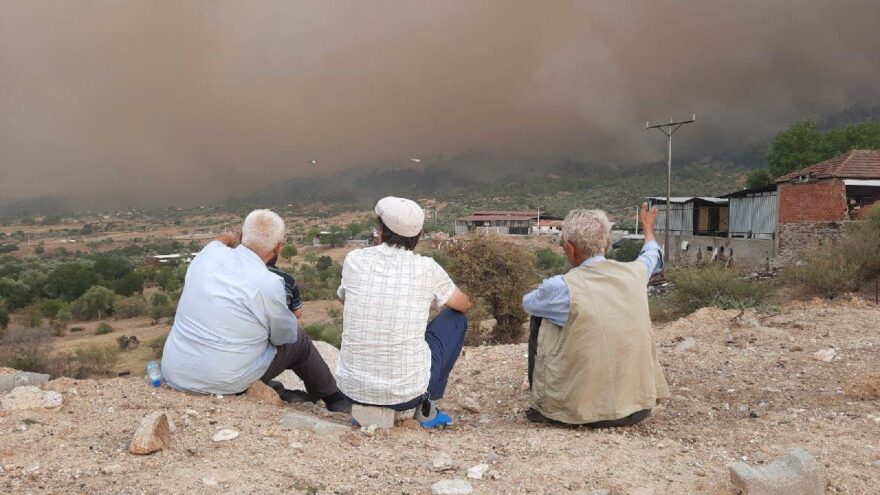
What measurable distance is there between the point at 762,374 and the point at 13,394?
5367mm

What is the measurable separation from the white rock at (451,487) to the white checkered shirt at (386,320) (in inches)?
30.4

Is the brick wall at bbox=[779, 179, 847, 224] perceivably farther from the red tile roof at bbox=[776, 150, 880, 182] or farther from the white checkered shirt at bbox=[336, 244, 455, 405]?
the white checkered shirt at bbox=[336, 244, 455, 405]

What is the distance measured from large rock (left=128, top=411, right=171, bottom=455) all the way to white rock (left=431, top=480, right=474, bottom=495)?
1356 millimetres

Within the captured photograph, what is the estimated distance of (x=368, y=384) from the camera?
3.36 meters

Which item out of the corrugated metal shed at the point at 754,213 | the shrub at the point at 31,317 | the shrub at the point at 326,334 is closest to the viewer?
the shrub at the point at 326,334

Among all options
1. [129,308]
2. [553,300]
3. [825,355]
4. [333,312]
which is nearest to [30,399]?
[553,300]

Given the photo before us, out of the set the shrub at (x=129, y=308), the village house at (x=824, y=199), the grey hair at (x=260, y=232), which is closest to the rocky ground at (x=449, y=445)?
the grey hair at (x=260, y=232)

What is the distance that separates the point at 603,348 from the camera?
3305mm

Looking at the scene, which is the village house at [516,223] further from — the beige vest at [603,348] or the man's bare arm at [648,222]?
the beige vest at [603,348]

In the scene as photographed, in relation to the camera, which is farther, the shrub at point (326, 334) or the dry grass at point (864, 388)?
the shrub at point (326, 334)

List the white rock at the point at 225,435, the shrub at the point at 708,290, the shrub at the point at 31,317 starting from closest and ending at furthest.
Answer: the white rock at the point at 225,435
the shrub at the point at 708,290
the shrub at the point at 31,317

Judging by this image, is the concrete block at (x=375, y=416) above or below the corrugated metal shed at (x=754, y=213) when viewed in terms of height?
below

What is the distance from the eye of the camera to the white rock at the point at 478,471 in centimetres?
279

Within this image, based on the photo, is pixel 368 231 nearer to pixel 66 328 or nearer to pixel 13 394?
pixel 66 328
